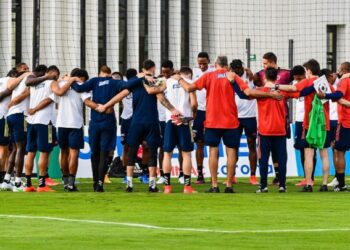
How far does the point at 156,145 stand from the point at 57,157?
7107 mm

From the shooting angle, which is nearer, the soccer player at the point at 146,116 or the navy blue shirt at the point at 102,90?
the soccer player at the point at 146,116

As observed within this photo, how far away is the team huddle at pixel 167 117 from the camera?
22.1 m

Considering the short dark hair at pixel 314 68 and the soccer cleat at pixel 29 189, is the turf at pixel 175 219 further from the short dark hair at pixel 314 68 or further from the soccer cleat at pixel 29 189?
the short dark hair at pixel 314 68

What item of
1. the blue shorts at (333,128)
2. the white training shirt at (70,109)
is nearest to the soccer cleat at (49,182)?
the white training shirt at (70,109)

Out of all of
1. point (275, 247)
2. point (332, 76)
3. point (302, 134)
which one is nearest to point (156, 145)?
point (302, 134)

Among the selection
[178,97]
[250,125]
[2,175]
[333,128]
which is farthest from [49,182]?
[333,128]

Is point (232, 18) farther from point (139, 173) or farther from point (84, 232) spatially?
point (84, 232)

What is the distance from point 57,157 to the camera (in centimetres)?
2909

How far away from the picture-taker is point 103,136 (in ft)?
74.3

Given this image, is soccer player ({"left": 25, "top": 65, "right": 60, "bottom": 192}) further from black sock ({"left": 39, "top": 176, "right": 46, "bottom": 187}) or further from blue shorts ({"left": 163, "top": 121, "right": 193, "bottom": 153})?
blue shorts ({"left": 163, "top": 121, "right": 193, "bottom": 153})

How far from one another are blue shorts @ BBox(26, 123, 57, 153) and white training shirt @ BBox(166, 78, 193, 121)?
2017 mm

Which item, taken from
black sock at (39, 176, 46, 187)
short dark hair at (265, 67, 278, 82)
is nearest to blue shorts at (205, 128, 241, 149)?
short dark hair at (265, 67, 278, 82)

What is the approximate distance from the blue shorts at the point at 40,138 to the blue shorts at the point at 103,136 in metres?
0.71

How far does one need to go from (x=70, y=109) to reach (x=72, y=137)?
455mm
